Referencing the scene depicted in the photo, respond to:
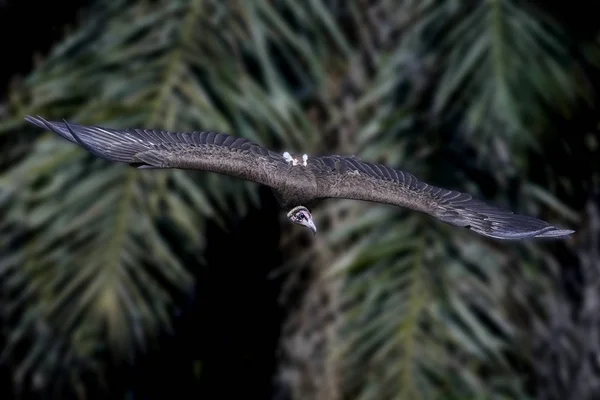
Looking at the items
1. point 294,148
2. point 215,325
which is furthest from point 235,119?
point 215,325

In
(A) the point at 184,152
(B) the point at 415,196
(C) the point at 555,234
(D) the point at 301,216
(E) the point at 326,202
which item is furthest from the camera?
(E) the point at 326,202

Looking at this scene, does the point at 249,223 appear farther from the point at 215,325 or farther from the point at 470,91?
the point at 470,91

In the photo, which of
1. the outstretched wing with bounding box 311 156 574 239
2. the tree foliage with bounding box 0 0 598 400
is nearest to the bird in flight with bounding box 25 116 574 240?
the outstretched wing with bounding box 311 156 574 239

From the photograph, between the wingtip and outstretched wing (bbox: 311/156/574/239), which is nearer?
the wingtip

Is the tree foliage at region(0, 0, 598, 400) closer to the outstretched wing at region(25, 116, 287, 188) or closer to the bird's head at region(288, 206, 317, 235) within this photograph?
the bird's head at region(288, 206, 317, 235)

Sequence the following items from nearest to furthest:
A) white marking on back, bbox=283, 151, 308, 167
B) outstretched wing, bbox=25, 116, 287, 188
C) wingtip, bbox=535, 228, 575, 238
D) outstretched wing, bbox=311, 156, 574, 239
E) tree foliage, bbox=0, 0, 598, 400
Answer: wingtip, bbox=535, 228, 575, 238 < outstretched wing, bbox=25, 116, 287, 188 < outstretched wing, bbox=311, 156, 574, 239 < white marking on back, bbox=283, 151, 308, 167 < tree foliage, bbox=0, 0, 598, 400

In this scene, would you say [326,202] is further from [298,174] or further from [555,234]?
[555,234]

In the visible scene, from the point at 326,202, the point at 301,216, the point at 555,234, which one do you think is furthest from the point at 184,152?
the point at 326,202

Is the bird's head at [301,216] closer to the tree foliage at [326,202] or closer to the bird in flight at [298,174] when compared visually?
the bird in flight at [298,174]
